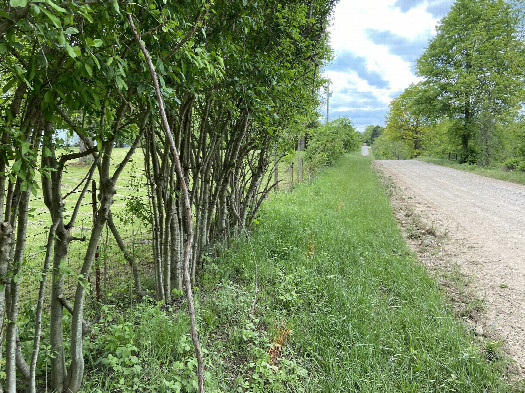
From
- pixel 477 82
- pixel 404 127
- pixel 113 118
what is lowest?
pixel 113 118

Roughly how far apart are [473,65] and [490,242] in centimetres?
2181

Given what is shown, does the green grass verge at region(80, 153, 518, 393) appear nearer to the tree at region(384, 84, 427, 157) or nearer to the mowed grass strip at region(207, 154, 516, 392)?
the mowed grass strip at region(207, 154, 516, 392)

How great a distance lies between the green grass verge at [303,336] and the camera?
2.45 m

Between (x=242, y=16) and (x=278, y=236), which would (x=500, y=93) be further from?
(x=242, y=16)

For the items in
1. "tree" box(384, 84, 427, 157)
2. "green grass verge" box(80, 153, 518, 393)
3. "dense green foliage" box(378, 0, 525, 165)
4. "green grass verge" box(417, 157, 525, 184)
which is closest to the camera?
"green grass verge" box(80, 153, 518, 393)

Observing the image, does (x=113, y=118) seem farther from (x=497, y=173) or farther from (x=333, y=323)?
(x=497, y=173)

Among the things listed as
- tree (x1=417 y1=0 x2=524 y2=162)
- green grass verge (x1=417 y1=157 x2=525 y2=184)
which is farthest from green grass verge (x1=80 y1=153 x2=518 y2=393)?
tree (x1=417 y1=0 x2=524 y2=162)

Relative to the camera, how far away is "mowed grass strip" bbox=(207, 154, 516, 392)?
8.34 ft

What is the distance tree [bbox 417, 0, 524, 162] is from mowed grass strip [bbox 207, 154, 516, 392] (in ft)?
60.4

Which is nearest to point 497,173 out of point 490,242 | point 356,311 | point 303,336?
point 490,242

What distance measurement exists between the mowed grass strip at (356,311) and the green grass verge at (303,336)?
13 mm

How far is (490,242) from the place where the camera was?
6.07 m

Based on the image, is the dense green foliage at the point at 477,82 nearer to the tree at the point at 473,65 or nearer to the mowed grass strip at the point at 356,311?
the tree at the point at 473,65

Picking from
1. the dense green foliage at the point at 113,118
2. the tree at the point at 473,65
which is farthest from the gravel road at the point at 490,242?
the tree at the point at 473,65
